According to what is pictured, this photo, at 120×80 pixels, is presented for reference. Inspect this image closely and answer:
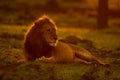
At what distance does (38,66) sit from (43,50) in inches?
17.9

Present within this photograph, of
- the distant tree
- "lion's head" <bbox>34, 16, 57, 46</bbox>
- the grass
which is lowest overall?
the grass

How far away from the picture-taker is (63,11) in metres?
23.4

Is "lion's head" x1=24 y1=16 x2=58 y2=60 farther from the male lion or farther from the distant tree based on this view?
the distant tree

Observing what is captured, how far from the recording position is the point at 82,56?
970 centimetres

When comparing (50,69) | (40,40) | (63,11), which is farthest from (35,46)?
(63,11)

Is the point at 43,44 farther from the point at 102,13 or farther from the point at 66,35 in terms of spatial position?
the point at 102,13

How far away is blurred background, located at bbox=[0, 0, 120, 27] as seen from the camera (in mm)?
18314

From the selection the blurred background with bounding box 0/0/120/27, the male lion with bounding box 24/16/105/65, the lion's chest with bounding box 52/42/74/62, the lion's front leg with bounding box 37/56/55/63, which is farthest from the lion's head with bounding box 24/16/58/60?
the blurred background with bounding box 0/0/120/27

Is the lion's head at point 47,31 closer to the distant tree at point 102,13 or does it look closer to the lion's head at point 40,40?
the lion's head at point 40,40

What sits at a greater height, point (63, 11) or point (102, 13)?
point (63, 11)

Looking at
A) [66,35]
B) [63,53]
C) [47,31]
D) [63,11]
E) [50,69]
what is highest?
[63,11]

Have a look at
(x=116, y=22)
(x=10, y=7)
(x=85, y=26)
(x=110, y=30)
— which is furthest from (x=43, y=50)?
(x=10, y=7)

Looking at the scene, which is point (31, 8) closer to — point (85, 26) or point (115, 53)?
point (85, 26)

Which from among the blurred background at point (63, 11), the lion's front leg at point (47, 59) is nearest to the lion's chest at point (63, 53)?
the lion's front leg at point (47, 59)
